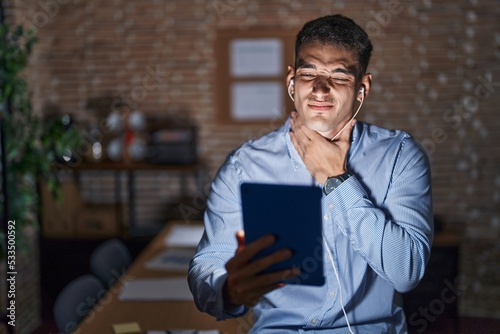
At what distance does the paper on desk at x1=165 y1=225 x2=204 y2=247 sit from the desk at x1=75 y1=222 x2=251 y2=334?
0.90 m

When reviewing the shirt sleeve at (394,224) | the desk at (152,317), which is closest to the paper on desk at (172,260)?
the desk at (152,317)

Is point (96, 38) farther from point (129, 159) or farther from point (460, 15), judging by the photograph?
point (460, 15)

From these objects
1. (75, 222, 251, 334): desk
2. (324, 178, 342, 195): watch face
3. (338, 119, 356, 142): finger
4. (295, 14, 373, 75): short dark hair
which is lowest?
(75, 222, 251, 334): desk

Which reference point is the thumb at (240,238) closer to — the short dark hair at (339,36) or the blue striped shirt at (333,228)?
the blue striped shirt at (333,228)

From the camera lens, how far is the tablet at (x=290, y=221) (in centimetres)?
140

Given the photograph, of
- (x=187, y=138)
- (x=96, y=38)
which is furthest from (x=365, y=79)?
(x=96, y=38)

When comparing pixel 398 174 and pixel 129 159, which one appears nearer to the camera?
pixel 398 174

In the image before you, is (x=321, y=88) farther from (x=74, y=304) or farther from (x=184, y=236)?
(x=184, y=236)

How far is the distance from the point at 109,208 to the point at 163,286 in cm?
227

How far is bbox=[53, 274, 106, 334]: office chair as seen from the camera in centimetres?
240

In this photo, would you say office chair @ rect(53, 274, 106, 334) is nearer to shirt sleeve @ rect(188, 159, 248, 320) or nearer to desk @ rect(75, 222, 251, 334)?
desk @ rect(75, 222, 251, 334)

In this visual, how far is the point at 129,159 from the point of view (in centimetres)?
486

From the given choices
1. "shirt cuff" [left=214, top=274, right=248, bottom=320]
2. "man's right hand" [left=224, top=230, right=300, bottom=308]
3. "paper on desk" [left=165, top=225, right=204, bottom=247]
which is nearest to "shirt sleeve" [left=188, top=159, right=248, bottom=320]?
"shirt cuff" [left=214, top=274, right=248, bottom=320]

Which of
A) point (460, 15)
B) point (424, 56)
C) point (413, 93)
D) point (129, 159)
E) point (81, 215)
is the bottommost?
point (81, 215)
